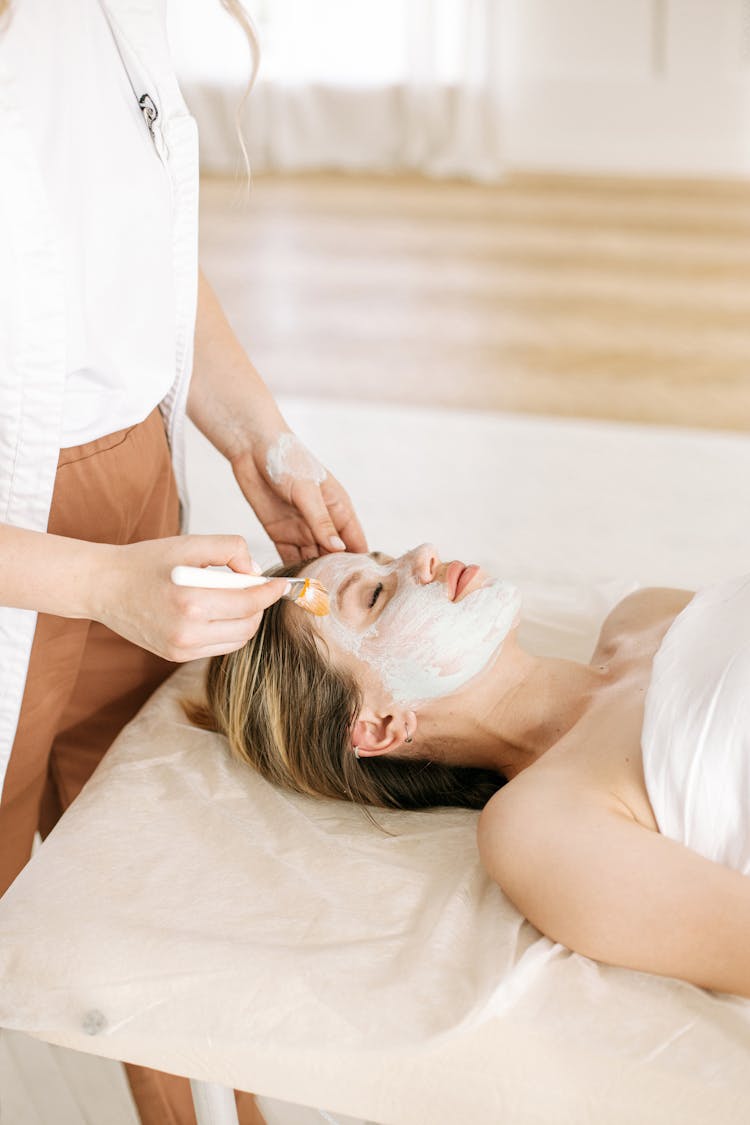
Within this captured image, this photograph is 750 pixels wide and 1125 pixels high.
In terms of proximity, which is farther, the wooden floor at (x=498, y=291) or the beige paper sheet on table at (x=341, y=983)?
the wooden floor at (x=498, y=291)

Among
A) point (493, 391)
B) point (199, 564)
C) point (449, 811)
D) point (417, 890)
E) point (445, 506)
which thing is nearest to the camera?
point (199, 564)

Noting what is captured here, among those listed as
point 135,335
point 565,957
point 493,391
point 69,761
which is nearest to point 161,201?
point 135,335

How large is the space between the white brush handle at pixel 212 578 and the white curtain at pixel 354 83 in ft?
17.0

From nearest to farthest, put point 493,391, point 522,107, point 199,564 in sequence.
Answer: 1. point 199,564
2. point 493,391
3. point 522,107

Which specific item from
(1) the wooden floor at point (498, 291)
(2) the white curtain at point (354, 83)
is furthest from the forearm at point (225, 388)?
(2) the white curtain at point (354, 83)

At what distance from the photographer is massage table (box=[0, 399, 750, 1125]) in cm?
110

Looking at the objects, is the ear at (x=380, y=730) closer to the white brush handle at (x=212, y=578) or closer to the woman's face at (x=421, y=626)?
the woman's face at (x=421, y=626)

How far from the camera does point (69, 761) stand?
1.62 m

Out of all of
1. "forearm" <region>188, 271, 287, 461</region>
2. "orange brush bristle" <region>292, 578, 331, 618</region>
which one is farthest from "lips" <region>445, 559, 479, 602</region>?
"forearm" <region>188, 271, 287, 461</region>

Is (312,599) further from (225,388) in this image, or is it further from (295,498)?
(225,388)

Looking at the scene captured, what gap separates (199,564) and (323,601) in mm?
245

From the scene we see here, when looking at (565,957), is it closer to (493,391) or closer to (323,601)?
(323,601)

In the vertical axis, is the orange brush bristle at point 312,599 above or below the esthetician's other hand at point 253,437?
below

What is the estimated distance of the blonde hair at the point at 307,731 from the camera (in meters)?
1.50
